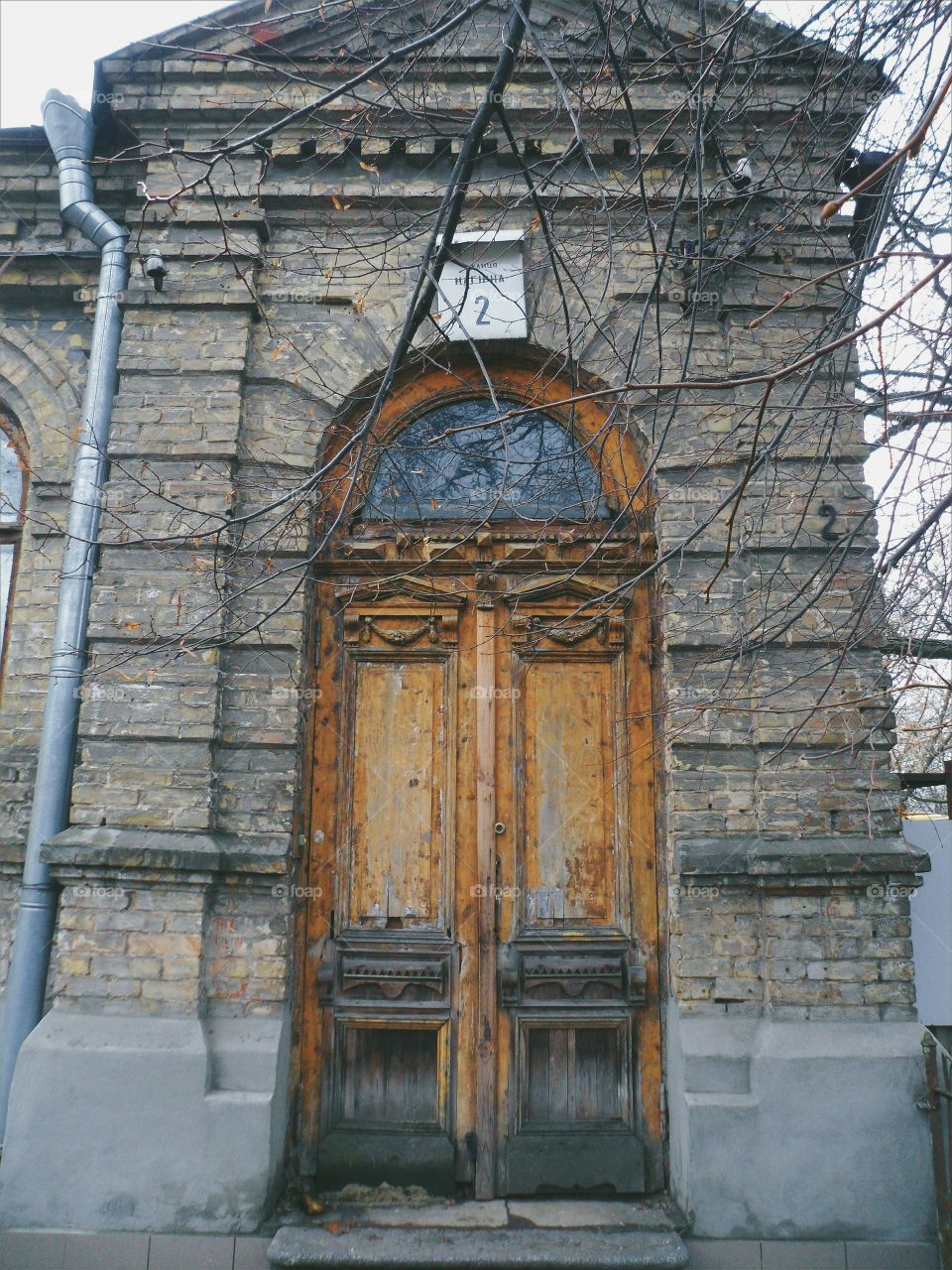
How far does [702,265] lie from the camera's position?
4578 mm

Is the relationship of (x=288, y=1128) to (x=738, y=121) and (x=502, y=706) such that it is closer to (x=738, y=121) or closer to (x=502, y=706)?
(x=502, y=706)

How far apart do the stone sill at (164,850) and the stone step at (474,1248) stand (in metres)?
1.51

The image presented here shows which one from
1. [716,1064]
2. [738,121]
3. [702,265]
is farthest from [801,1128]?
[738,121]

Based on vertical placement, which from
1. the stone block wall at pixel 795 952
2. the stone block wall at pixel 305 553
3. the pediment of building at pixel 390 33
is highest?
the pediment of building at pixel 390 33

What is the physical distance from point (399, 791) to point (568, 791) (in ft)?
2.80

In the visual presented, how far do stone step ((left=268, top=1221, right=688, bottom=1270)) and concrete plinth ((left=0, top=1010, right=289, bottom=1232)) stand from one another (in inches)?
10.9

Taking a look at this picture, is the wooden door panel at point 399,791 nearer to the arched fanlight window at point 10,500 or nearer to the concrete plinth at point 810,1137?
the concrete plinth at point 810,1137

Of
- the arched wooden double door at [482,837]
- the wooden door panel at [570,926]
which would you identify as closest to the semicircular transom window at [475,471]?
the arched wooden double door at [482,837]

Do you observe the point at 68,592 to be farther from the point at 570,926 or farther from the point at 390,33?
the point at 390,33

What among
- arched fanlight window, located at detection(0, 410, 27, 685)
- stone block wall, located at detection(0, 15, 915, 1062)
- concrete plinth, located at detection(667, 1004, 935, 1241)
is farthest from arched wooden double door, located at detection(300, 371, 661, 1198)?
arched fanlight window, located at detection(0, 410, 27, 685)

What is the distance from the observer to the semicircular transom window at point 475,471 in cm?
482

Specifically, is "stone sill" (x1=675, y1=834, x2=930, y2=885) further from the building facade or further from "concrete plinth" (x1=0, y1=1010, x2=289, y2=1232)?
"concrete plinth" (x1=0, y1=1010, x2=289, y2=1232)

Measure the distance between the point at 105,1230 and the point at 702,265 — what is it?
5.20 metres

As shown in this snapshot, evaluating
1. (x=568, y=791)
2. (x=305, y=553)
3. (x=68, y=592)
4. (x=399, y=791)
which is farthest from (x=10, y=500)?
(x=568, y=791)
